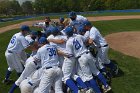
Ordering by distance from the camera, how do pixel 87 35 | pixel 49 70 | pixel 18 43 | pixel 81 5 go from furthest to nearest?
pixel 81 5 < pixel 18 43 < pixel 87 35 < pixel 49 70

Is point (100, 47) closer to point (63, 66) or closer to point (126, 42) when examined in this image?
point (63, 66)

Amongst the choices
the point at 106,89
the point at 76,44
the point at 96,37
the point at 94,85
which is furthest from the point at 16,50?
Answer: the point at 106,89

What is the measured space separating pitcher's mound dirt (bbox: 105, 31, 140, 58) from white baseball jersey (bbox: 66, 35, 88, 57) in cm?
600

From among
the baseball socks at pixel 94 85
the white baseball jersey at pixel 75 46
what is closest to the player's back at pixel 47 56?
the white baseball jersey at pixel 75 46

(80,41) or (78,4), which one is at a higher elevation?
(80,41)

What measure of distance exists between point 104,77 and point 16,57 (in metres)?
3.70

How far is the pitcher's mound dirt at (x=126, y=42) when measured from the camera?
17.0 meters

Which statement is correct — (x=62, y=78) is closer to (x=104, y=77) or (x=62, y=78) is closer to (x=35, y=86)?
(x=35, y=86)

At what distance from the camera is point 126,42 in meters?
19.5

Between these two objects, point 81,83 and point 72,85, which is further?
point 81,83

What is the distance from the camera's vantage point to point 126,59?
50.4 ft

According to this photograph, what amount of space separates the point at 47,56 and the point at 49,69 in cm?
42

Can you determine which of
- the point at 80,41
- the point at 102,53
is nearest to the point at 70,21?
the point at 102,53

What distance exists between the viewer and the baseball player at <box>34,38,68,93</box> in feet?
32.1
